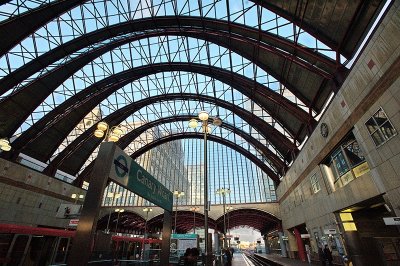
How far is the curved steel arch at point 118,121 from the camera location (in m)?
31.0

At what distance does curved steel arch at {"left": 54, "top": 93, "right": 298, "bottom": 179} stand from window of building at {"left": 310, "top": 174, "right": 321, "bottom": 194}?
8618mm

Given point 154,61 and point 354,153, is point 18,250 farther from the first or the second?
point 154,61

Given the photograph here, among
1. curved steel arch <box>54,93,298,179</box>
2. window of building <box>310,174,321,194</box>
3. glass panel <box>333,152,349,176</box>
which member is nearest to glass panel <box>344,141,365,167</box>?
glass panel <box>333,152,349,176</box>

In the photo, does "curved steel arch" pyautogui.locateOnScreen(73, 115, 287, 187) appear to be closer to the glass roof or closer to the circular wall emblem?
the glass roof

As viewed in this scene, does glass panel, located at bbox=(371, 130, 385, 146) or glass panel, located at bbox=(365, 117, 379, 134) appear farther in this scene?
glass panel, located at bbox=(365, 117, 379, 134)

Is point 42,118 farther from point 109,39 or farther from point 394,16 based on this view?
point 394,16

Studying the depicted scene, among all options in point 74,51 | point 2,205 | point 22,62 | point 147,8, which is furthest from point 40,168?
point 147,8

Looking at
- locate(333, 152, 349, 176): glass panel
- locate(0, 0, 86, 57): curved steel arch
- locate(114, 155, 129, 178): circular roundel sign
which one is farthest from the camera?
locate(0, 0, 86, 57): curved steel arch

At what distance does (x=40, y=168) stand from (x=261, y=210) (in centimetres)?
3768

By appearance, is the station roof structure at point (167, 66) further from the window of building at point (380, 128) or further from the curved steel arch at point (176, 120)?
the window of building at point (380, 128)

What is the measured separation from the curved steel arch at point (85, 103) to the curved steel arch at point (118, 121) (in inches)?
100

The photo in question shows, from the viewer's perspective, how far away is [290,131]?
2623 centimetres

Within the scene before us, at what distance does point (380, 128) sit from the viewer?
10.8m

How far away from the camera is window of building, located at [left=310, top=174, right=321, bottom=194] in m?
19.4
